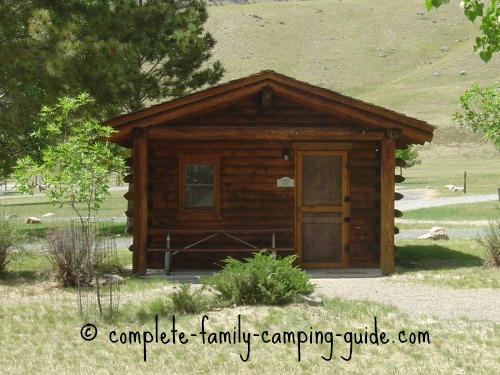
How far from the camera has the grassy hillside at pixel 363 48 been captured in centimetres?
11444

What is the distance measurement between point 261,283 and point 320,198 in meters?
4.98

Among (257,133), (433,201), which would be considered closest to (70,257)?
(257,133)

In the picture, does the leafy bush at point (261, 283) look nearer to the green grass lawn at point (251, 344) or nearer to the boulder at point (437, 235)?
the green grass lawn at point (251, 344)

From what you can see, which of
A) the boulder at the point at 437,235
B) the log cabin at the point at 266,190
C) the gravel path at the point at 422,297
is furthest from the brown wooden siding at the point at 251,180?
the boulder at the point at 437,235

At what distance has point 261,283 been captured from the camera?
10.3m

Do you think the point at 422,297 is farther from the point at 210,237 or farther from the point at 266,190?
the point at 210,237

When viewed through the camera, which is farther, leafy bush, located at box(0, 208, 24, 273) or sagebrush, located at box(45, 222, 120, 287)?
leafy bush, located at box(0, 208, 24, 273)

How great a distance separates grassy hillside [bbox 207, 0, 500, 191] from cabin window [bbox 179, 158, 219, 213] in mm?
81084

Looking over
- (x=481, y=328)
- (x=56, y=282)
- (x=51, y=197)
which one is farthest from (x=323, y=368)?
(x=56, y=282)

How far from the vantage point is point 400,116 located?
46.8ft

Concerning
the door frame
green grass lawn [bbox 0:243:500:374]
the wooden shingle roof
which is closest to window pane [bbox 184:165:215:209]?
the wooden shingle roof

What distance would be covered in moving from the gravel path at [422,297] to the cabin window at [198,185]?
2785mm

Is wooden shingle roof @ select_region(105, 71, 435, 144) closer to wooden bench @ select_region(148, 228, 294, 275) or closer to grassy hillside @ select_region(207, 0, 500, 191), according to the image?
wooden bench @ select_region(148, 228, 294, 275)

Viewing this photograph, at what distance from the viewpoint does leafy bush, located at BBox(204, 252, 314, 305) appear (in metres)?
10.2
